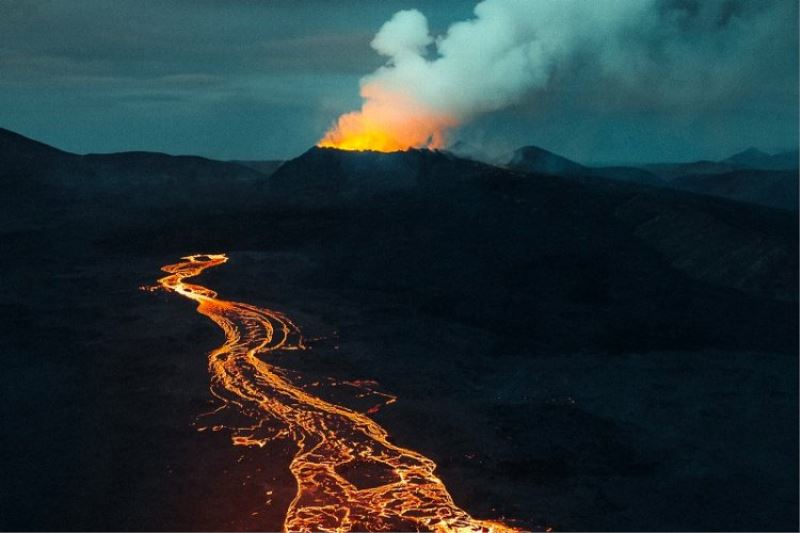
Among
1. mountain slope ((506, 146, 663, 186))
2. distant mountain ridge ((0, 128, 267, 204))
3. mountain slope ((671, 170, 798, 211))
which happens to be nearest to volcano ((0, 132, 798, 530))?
distant mountain ridge ((0, 128, 267, 204))

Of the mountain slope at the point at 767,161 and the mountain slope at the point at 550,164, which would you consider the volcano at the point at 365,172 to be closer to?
the mountain slope at the point at 550,164

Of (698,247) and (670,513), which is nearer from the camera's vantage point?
(670,513)

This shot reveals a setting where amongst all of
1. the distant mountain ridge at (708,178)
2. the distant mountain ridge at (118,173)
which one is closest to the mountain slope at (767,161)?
the distant mountain ridge at (708,178)

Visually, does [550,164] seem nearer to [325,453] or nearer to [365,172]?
[365,172]

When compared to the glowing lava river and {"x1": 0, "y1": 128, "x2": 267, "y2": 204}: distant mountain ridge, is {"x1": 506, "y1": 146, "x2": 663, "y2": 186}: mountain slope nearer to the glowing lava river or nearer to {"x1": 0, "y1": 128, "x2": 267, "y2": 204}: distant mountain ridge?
{"x1": 0, "y1": 128, "x2": 267, "y2": 204}: distant mountain ridge

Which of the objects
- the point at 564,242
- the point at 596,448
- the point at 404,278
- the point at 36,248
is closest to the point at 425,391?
the point at 596,448

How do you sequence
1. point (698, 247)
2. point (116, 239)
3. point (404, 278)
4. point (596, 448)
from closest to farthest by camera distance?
point (596, 448), point (404, 278), point (698, 247), point (116, 239)

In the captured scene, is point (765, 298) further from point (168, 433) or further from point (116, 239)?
point (116, 239)

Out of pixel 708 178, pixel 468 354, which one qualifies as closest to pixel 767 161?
pixel 708 178

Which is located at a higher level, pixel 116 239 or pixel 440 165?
pixel 440 165
